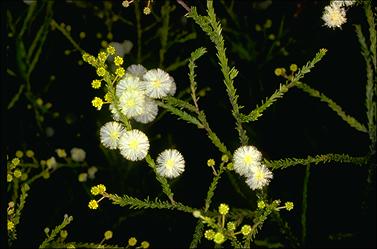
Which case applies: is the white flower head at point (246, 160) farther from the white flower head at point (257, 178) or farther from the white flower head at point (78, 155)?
the white flower head at point (78, 155)

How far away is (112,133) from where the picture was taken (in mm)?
1350

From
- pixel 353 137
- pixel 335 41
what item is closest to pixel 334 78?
pixel 335 41

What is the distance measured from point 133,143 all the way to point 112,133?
10cm

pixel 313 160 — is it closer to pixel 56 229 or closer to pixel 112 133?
pixel 112 133

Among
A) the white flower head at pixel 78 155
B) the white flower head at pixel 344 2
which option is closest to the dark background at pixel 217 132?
the white flower head at pixel 78 155

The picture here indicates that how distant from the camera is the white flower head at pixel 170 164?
138cm

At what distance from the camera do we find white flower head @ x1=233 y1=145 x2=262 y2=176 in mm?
1360

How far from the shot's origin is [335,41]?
320 centimetres

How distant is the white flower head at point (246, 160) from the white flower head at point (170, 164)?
6.5 inches

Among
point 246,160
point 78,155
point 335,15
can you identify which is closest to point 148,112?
point 246,160

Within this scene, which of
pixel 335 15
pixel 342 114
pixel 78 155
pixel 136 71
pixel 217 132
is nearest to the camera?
pixel 136 71

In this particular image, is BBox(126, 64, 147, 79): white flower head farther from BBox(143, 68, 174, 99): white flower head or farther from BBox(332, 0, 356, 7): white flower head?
BBox(332, 0, 356, 7): white flower head

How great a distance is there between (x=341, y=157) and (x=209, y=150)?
1620mm

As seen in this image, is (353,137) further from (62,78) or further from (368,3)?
(62,78)
